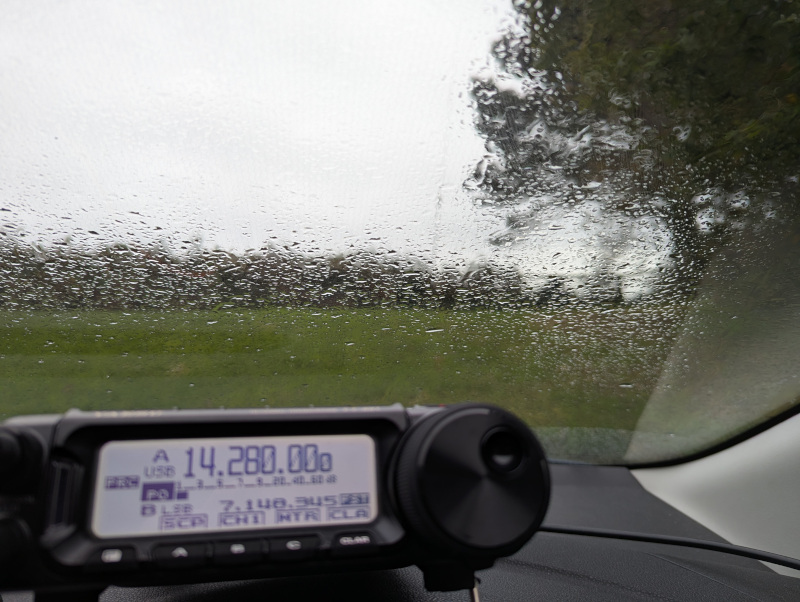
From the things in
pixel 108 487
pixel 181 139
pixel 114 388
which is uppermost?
pixel 181 139

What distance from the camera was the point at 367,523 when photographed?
152cm


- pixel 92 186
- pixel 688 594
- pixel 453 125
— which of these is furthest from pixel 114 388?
pixel 688 594

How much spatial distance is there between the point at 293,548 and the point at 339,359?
1.34m

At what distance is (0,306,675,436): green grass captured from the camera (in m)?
2.42

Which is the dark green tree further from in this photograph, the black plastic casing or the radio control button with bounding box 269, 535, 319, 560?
the radio control button with bounding box 269, 535, 319, 560

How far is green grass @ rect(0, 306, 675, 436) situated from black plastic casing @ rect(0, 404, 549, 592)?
2.79ft

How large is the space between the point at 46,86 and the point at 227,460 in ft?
5.23

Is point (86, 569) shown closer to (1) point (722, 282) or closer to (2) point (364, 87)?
(2) point (364, 87)

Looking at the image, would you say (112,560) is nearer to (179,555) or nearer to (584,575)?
(179,555)

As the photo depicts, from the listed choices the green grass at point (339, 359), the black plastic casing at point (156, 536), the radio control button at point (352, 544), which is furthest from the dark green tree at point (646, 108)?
the radio control button at point (352, 544)

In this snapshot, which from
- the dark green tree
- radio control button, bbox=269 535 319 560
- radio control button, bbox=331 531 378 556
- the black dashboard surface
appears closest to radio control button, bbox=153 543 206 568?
radio control button, bbox=269 535 319 560

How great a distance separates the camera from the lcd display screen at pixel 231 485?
4.58 feet

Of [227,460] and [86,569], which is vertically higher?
[227,460]

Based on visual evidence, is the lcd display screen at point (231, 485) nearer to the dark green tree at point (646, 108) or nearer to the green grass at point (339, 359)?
the green grass at point (339, 359)
